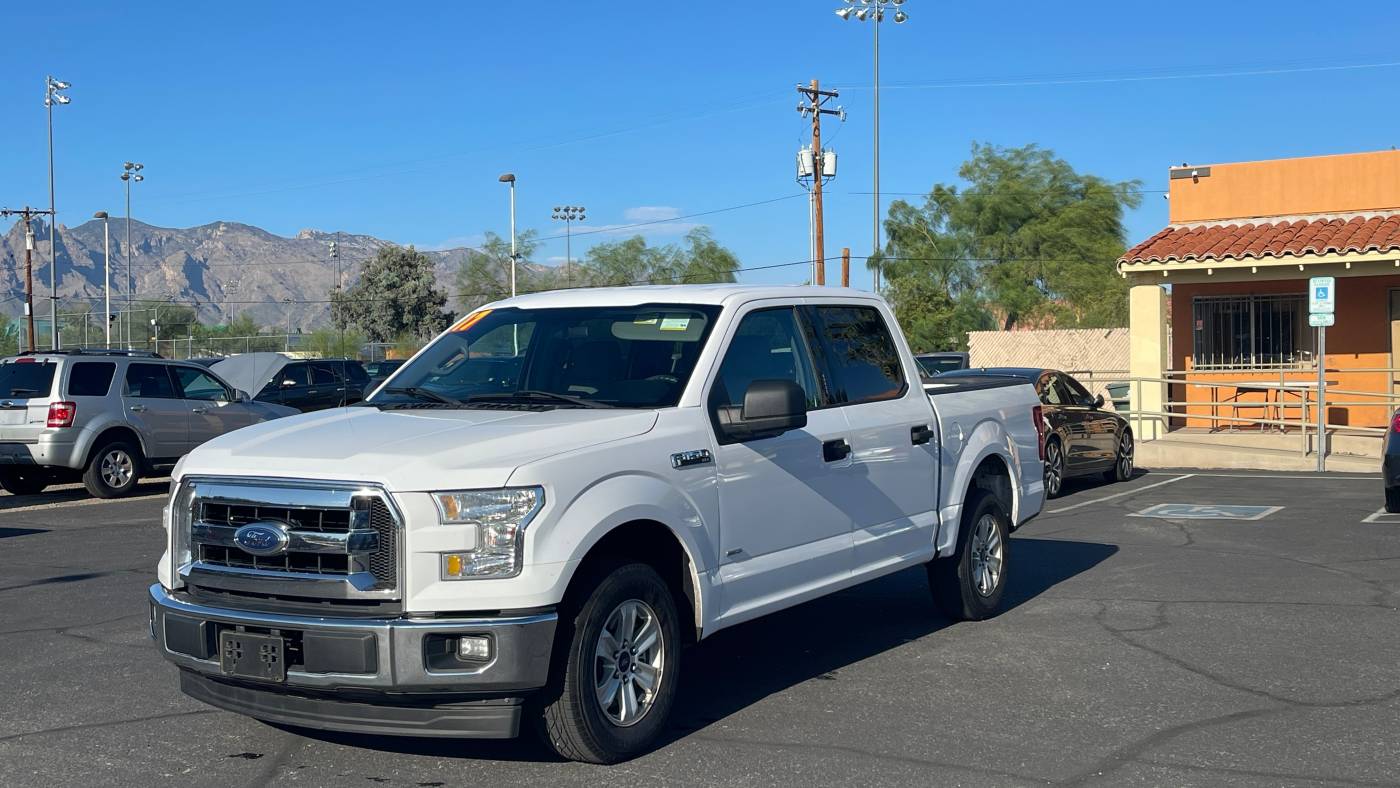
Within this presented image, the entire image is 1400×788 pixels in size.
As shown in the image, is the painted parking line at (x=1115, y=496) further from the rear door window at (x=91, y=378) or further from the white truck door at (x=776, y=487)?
the rear door window at (x=91, y=378)

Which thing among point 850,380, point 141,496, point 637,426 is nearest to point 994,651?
point 850,380

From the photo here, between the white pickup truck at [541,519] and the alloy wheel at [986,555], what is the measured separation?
1.11 metres

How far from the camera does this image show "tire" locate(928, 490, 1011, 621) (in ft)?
27.7

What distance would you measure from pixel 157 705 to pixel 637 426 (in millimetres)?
2736

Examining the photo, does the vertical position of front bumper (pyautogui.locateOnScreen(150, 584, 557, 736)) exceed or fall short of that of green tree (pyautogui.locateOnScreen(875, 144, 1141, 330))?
it falls short

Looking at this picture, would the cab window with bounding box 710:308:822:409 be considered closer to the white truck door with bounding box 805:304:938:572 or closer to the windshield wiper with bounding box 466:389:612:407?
the white truck door with bounding box 805:304:938:572

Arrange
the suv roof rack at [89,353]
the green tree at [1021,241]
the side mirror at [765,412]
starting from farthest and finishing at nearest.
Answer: the green tree at [1021,241]
the suv roof rack at [89,353]
the side mirror at [765,412]

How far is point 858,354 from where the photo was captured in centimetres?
783

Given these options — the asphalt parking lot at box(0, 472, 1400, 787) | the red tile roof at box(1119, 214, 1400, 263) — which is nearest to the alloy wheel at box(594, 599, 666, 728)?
the asphalt parking lot at box(0, 472, 1400, 787)

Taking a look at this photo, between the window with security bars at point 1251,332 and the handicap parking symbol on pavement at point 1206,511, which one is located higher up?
the window with security bars at point 1251,332

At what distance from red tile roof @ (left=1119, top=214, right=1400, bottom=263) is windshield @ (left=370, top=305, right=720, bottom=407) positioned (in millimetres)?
17765

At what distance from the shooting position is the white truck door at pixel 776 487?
21.0 ft

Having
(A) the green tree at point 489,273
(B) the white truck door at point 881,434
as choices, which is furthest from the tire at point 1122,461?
(A) the green tree at point 489,273

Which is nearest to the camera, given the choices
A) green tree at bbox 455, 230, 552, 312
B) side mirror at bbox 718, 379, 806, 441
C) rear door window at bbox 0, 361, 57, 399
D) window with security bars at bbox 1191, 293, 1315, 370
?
side mirror at bbox 718, 379, 806, 441
